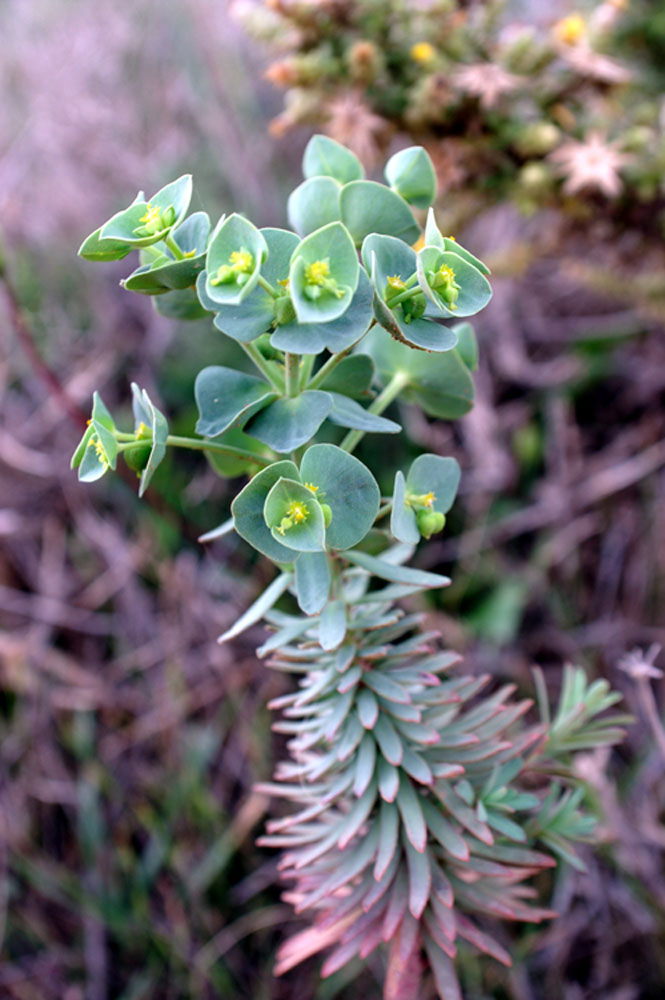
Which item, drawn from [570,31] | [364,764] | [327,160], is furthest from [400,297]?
[570,31]

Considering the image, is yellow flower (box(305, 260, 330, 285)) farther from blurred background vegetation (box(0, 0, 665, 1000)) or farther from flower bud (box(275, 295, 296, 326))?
blurred background vegetation (box(0, 0, 665, 1000))

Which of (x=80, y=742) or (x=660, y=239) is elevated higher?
(x=660, y=239)

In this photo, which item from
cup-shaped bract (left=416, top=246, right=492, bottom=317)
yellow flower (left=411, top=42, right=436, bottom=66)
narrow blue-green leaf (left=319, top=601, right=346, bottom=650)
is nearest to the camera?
cup-shaped bract (left=416, top=246, right=492, bottom=317)

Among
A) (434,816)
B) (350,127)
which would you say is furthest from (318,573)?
(350,127)

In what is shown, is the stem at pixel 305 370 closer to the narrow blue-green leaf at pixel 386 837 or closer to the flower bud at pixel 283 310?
the flower bud at pixel 283 310

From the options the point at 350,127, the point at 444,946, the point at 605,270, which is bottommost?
the point at 605,270

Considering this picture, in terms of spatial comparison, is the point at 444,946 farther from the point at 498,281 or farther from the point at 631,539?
the point at 498,281

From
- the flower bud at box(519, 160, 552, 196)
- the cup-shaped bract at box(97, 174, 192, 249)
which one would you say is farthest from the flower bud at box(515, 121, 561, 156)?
the cup-shaped bract at box(97, 174, 192, 249)
